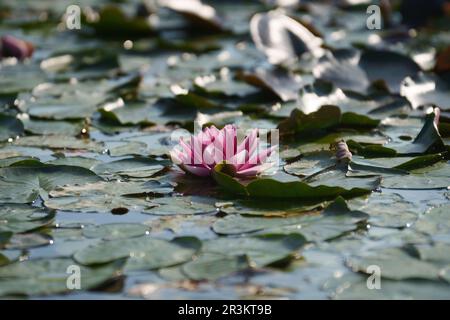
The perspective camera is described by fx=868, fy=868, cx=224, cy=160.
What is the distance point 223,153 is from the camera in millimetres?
2572

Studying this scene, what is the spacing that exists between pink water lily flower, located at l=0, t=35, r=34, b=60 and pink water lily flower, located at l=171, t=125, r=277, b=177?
217 cm

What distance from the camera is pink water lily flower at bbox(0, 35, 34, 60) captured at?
14.8ft

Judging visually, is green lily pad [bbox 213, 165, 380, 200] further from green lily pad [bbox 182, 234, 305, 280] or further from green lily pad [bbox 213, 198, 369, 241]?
green lily pad [bbox 182, 234, 305, 280]

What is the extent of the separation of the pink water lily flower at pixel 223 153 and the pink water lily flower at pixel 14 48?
2.17 m

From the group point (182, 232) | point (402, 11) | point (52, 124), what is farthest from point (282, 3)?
point (182, 232)

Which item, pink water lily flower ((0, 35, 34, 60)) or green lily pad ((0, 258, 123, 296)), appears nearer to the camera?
green lily pad ((0, 258, 123, 296))

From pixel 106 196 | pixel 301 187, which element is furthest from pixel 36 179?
pixel 301 187

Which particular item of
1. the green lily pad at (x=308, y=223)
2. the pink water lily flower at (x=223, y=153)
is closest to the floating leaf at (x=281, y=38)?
the pink water lily flower at (x=223, y=153)

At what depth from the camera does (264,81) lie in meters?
3.62

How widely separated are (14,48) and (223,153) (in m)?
2.27

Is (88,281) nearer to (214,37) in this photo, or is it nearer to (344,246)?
(344,246)

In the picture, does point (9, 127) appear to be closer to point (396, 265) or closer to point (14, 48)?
point (14, 48)

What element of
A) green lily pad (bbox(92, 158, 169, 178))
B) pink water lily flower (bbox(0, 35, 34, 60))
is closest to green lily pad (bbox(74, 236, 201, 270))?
green lily pad (bbox(92, 158, 169, 178))
